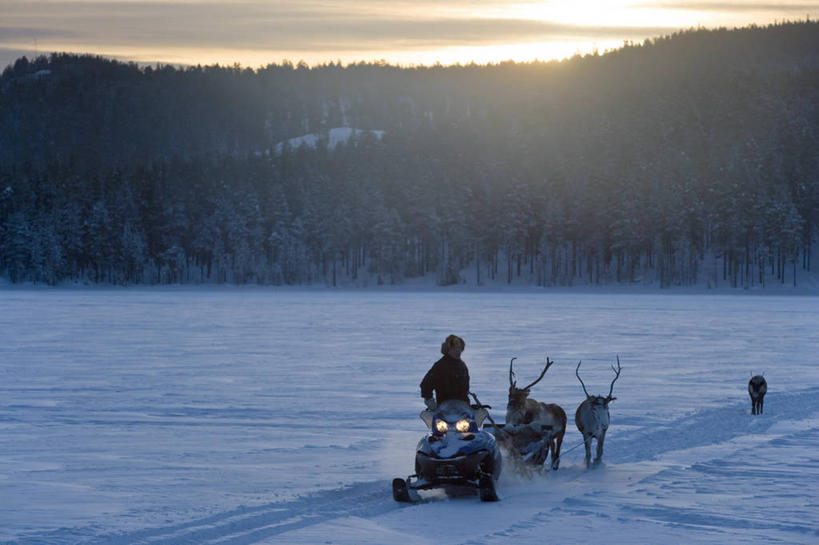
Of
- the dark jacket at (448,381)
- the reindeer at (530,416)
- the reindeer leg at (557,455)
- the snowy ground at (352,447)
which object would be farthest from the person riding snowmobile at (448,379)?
the reindeer leg at (557,455)

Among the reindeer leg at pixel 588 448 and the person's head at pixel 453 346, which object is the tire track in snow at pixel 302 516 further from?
the person's head at pixel 453 346

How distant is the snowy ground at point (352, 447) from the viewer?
11328mm

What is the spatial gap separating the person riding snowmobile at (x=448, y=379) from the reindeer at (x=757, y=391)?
9.57 metres

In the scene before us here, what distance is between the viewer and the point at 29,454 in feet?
51.8

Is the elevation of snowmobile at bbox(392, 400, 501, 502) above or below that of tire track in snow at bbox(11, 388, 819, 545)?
above

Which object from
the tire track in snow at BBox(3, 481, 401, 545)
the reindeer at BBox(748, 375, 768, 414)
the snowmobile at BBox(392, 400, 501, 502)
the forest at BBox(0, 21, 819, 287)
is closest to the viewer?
the tire track in snow at BBox(3, 481, 401, 545)

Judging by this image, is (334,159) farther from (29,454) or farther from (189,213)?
(29,454)

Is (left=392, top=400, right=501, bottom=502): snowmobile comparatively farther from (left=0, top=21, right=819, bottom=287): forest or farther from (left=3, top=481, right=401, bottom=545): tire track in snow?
(left=0, top=21, right=819, bottom=287): forest

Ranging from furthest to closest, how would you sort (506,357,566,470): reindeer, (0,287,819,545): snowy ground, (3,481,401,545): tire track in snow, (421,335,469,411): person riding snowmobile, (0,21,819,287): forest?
(0,21,819,287): forest
(506,357,566,470): reindeer
(421,335,469,411): person riding snowmobile
(0,287,819,545): snowy ground
(3,481,401,545): tire track in snow

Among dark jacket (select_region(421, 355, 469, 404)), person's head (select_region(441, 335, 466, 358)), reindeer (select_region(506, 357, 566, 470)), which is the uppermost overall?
person's head (select_region(441, 335, 466, 358))

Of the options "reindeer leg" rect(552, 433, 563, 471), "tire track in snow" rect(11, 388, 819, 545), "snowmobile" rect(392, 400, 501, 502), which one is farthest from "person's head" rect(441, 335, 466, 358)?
"reindeer leg" rect(552, 433, 563, 471)

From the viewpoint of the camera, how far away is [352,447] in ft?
54.9

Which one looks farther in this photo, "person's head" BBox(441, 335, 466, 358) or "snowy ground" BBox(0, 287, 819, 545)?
"person's head" BBox(441, 335, 466, 358)

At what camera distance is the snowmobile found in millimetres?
12141
